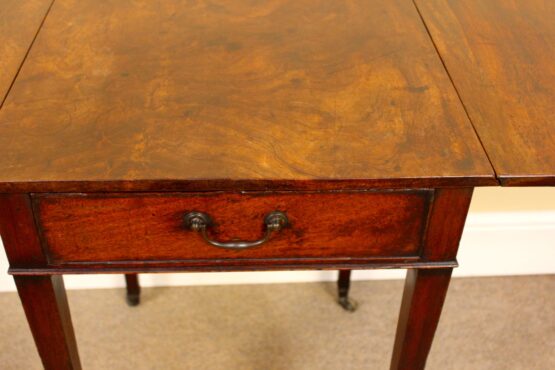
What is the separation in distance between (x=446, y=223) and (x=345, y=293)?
81cm

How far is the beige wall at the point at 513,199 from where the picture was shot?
1.58 metres

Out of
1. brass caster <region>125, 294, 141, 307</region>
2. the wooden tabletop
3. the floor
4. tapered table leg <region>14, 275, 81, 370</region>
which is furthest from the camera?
brass caster <region>125, 294, 141, 307</region>

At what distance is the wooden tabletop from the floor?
816 millimetres

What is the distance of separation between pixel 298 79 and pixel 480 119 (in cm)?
24

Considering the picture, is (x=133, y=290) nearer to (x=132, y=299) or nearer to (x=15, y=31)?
(x=132, y=299)

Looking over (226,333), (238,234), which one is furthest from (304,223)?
(226,333)

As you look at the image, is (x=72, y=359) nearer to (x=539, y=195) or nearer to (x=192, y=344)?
(x=192, y=344)

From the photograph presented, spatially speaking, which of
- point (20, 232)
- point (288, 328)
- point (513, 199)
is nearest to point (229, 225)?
point (20, 232)

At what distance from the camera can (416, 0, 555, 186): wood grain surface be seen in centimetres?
78

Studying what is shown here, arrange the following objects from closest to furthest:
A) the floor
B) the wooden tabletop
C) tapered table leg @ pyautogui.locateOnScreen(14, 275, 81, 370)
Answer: the wooden tabletop < tapered table leg @ pyautogui.locateOnScreen(14, 275, 81, 370) < the floor

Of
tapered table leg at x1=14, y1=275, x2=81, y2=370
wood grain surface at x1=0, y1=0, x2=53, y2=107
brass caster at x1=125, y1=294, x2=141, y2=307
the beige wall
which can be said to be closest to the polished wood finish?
tapered table leg at x1=14, y1=275, x2=81, y2=370

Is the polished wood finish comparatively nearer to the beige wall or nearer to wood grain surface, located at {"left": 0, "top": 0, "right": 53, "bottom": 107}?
wood grain surface, located at {"left": 0, "top": 0, "right": 53, "bottom": 107}

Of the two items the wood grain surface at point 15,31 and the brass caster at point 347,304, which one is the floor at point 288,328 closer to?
the brass caster at point 347,304

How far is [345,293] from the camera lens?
5.30 ft
